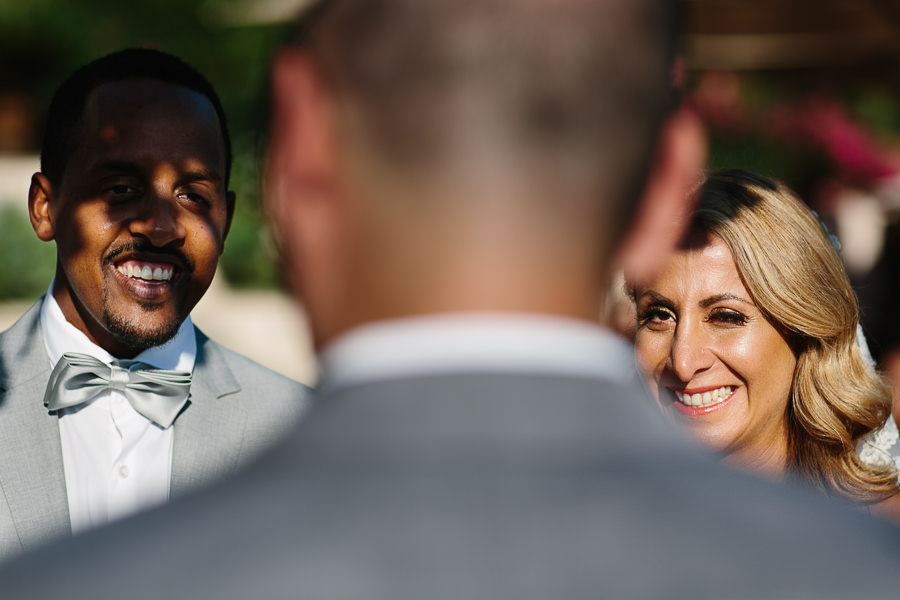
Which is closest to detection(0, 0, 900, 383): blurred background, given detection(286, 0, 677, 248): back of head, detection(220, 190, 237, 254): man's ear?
detection(220, 190, 237, 254): man's ear

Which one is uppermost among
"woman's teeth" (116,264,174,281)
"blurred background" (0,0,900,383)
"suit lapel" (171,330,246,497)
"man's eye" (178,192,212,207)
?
"blurred background" (0,0,900,383)

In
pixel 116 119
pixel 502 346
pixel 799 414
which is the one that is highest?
pixel 116 119

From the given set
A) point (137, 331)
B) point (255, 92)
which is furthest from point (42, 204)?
point (255, 92)

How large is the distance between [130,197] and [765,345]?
212 cm

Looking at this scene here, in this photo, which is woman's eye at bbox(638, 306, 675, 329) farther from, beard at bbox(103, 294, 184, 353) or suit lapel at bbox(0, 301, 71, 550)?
suit lapel at bbox(0, 301, 71, 550)

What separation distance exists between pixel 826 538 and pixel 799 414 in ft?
8.87

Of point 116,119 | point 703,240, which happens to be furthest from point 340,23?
point 703,240

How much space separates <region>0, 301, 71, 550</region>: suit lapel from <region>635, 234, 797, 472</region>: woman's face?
1.97 meters

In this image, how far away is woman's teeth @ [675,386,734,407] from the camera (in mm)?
3568

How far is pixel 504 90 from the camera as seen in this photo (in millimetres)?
1139

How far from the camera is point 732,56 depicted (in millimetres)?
15336

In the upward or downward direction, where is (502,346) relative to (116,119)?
downward

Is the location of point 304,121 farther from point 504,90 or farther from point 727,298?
point 727,298

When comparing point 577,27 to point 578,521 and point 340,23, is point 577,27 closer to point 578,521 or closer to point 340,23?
point 340,23
